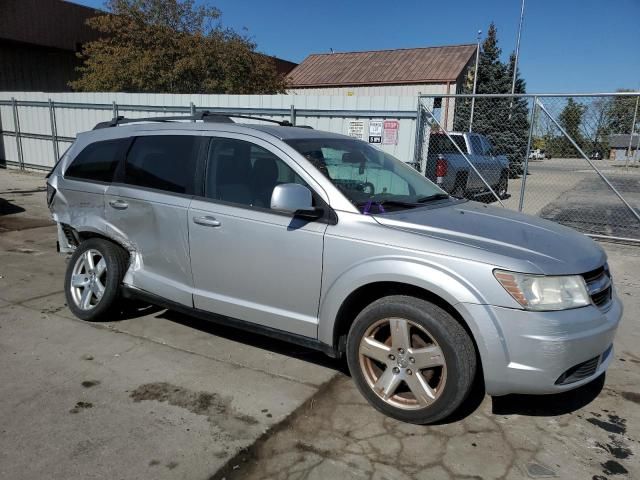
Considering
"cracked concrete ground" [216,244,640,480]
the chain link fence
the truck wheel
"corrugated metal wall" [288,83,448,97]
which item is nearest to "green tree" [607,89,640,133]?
the chain link fence

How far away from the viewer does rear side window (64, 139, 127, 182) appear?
433cm

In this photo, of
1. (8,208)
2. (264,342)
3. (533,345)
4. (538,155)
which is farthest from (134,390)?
(538,155)

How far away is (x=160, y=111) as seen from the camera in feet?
38.3

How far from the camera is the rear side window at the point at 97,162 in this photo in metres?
4.33

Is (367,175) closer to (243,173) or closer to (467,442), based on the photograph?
(243,173)

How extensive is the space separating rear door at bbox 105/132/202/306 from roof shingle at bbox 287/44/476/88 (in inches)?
914

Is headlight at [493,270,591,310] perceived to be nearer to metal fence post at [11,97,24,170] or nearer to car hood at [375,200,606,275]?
car hood at [375,200,606,275]

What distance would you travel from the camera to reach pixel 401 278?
2.83 metres

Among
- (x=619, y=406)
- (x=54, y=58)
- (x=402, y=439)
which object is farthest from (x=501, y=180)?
(x=54, y=58)

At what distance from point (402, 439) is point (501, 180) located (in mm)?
12809

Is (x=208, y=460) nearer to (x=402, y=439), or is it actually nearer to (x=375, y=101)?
(x=402, y=439)

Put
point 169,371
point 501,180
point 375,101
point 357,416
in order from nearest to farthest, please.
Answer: point 357,416, point 169,371, point 375,101, point 501,180

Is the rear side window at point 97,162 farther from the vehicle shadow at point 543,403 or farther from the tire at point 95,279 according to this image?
the vehicle shadow at point 543,403

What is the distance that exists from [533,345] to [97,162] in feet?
12.7
